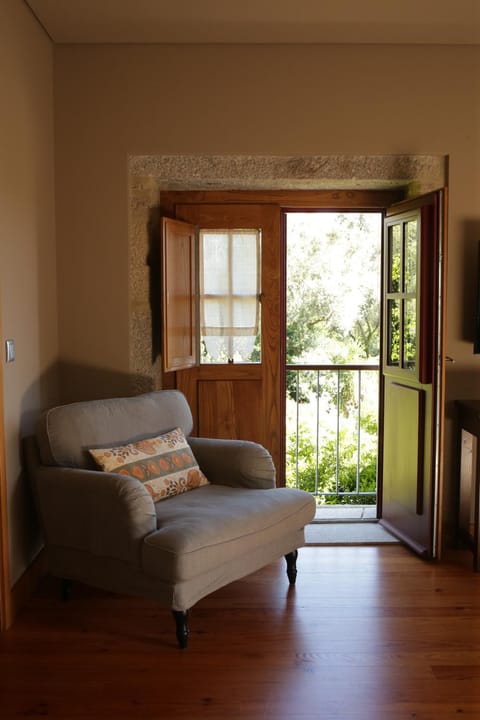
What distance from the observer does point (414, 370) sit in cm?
389

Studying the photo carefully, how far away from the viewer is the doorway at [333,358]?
526 cm

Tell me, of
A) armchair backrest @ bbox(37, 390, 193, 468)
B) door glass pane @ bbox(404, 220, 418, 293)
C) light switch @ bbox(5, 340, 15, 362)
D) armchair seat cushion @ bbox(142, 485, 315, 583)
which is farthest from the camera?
door glass pane @ bbox(404, 220, 418, 293)

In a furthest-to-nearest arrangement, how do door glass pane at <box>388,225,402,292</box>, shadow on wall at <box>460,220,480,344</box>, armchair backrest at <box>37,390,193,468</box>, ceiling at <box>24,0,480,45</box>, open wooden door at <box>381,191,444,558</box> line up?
1. door glass pane at <box>388,225,402,292</box>
2. shadow on wall at <box>460,220,480,344</box>
3. open wooden door at <box>381,191,444,558</box>
4. ceiling at <box>24,0,480,45</box>
5. armchair backrest at <box>37,390,193,468</box>

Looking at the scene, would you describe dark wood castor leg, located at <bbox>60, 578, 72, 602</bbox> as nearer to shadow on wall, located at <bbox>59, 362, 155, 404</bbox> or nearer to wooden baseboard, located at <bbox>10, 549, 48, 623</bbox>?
wooden baseboard, located at <bbox>10, 549, 48, 623</bbox>

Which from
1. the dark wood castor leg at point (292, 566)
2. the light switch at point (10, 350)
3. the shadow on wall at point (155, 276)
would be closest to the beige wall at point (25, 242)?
the light switch at point (10, 350)

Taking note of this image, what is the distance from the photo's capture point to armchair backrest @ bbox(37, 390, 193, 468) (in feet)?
10.5

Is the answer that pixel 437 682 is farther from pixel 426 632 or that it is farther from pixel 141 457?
pixel 141 457

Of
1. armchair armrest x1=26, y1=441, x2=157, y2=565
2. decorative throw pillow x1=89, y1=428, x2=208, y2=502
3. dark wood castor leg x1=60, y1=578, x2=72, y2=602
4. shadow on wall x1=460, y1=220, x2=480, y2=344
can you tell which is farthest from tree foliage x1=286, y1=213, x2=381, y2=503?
armchair armrest x1=26, y1=441, x2=157, y2=565

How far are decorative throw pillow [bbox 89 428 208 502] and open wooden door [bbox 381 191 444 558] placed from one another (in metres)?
1.22

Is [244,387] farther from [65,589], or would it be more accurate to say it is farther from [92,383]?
[65,589]

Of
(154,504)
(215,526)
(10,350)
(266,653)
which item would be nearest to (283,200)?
(10,350)

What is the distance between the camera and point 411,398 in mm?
3965

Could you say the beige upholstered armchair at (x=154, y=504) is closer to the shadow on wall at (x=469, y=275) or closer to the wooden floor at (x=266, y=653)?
A: the wooden floor at (x=266, y=653)

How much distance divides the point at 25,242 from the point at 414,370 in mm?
2132
